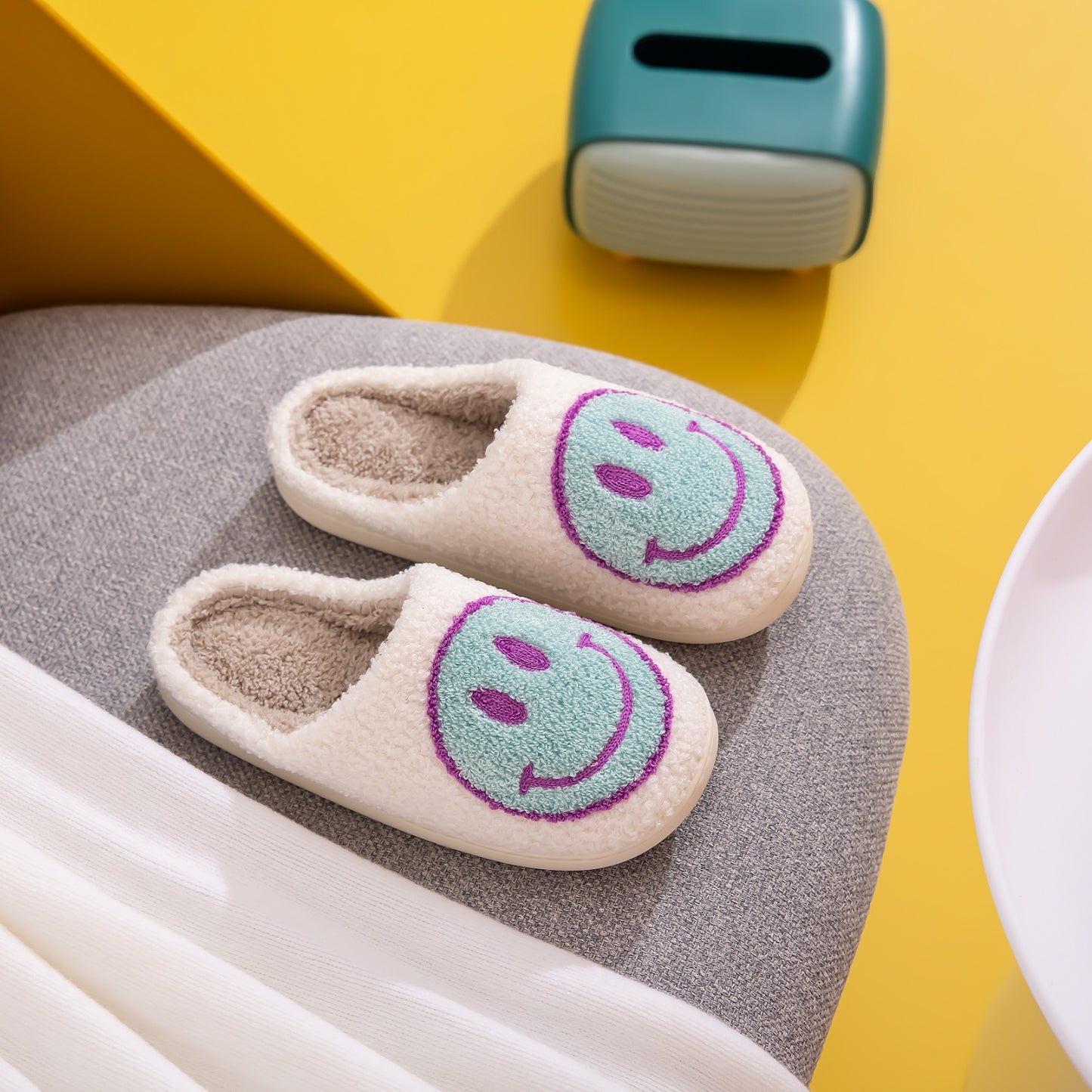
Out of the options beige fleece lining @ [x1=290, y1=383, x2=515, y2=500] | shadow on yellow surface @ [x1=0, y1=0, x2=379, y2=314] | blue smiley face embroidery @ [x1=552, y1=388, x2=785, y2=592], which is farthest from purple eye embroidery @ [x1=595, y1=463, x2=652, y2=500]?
shadow on yellow surface @ [x1=0, y1=0, x2=379, y2=314]

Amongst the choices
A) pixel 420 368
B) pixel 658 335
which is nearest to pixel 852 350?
pixel 658 335

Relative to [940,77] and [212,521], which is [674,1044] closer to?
[212,521]

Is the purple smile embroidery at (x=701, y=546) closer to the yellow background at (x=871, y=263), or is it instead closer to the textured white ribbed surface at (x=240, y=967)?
the textured white ribbed surface at (x=240, y=967)

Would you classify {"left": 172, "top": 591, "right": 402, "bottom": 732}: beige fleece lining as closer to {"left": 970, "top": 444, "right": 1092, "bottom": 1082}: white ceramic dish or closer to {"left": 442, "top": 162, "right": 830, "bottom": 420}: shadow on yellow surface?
{"left": 970, "top": 444, "right": 1092, "bottom": 1082}: white ceramic dish

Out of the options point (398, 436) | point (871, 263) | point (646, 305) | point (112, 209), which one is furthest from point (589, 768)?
point (871, 263)

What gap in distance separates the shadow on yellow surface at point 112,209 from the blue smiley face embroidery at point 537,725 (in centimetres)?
43

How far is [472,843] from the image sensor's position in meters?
0.62

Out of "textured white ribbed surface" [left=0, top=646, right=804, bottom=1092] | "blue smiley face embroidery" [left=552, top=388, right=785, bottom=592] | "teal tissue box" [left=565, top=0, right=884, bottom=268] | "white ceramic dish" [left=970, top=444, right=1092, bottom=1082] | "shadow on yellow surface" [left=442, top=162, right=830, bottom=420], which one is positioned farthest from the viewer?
"shadow on yellow surface" [left=442, top=162, right=830, bottom=420]

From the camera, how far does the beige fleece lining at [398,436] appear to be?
73 cm

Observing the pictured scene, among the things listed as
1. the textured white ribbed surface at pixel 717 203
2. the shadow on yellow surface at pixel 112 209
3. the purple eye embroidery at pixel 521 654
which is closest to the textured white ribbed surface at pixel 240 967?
the purple eye embroidery at pixel 521 654

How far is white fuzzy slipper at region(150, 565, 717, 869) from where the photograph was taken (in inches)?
23.7

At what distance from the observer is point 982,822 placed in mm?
407

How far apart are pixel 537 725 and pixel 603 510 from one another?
5.7 inches

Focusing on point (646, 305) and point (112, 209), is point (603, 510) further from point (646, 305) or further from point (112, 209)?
point (646, 305)
